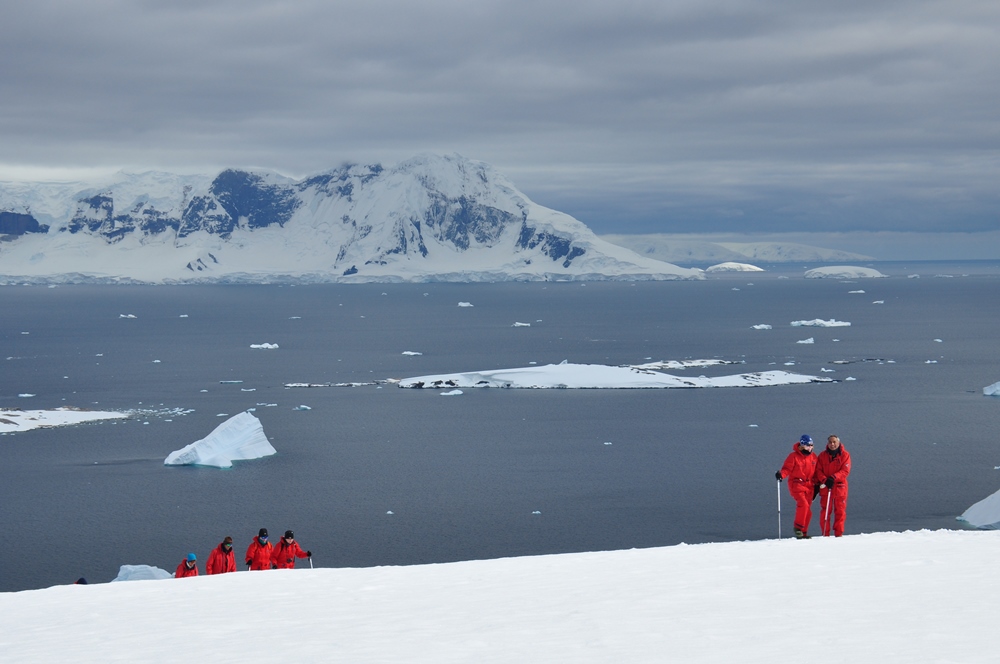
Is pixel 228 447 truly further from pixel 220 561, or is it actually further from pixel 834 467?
pixel 834 467

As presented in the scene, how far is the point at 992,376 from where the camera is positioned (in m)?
66.8

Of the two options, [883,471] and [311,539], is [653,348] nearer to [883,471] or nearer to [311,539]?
[883,471]

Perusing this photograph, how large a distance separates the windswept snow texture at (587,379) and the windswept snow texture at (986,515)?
35148mm

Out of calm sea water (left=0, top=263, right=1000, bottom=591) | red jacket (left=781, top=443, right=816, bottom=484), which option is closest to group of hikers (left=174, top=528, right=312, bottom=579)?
red jacket (left=781, top=443, right=816, bottom=484)

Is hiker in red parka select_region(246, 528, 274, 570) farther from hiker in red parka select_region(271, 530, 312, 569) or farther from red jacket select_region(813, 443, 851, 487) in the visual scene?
red jacket select_region(813, 443, 851, 487)

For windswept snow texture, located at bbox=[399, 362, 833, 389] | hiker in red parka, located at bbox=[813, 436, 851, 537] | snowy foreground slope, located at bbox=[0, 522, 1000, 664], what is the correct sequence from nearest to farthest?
snowy foreground slope, located at bbox=[0, 522, 1000, 664]
hiker in red parka, located at bbox=[813, 436, 851, 537]
windswept snow texture, located at bbox=[399, 362, 833, 389]

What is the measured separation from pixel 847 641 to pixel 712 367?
Result: 65.7 metres

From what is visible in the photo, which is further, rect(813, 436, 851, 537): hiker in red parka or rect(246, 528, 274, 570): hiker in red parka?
rect(246, 528, 274, 570): hiker in red parka

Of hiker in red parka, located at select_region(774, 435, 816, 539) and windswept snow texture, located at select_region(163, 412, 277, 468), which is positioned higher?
hiker in red parka, located at select_region(774, 435, 816, 539)

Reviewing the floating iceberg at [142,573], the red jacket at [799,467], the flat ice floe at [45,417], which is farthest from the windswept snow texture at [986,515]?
the flat ice floe at [45,417]

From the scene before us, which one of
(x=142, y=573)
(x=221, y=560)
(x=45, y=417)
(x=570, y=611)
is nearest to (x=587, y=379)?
(x=45, y=417)

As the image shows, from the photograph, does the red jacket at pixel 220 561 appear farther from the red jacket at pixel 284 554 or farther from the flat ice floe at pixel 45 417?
the flat ice floe at pixel 45 417

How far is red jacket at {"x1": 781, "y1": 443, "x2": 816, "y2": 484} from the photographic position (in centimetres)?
1471

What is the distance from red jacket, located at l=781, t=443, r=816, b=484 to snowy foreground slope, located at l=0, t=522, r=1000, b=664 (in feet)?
6.03
